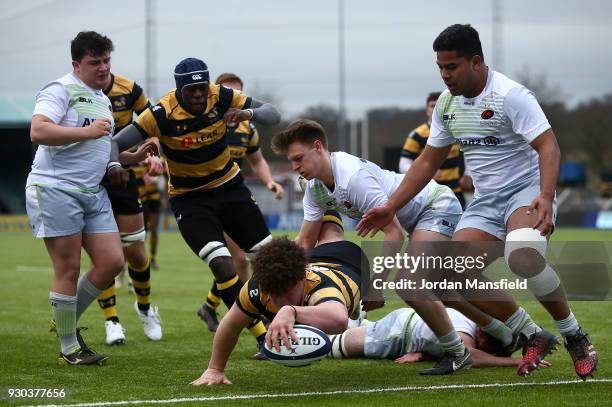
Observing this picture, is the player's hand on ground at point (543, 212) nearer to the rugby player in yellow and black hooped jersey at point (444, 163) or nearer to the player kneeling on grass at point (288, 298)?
the player kneeling on grass at point (288, 298)

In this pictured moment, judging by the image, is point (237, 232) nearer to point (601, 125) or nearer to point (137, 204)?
point (137, 204)

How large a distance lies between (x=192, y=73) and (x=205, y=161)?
76 centimetres

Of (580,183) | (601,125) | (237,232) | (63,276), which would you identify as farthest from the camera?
(601,125)

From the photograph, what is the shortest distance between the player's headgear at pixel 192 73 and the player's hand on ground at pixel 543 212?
9.48ft

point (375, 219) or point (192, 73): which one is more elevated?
point (192, 73)

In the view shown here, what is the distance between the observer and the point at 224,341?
6.02 metres

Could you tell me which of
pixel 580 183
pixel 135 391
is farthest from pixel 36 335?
pixel 580 183

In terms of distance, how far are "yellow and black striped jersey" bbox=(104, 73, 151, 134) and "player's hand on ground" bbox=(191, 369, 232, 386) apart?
3.18m

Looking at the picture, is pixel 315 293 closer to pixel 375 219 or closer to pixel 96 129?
pixel 375 219

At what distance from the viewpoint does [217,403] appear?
557 centimetres

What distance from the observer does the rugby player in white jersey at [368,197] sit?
661 cm

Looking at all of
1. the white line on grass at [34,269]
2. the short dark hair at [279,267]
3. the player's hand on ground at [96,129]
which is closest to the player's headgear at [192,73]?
the player's hand on ground at [96,129]

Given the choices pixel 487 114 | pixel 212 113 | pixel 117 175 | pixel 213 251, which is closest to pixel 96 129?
pixel 117 175

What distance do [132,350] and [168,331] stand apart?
131 centimetres
